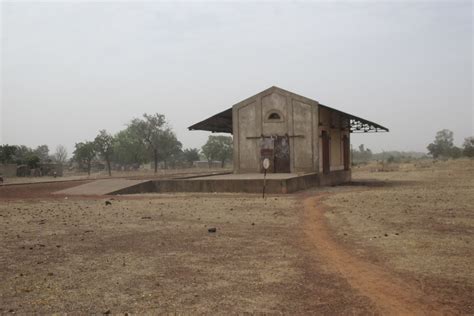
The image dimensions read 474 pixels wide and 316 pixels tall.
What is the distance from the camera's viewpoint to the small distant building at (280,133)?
2966cm

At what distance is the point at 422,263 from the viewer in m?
7.82

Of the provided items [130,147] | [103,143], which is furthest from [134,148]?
[103,143]

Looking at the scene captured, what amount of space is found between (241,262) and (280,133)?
74.1 ft

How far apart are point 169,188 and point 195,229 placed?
530 inches

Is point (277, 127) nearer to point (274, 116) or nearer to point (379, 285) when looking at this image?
point (274, 116)

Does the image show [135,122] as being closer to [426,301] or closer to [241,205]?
[241,205]

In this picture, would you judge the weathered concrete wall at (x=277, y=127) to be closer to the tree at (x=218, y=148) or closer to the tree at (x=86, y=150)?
the tree at (x=86, y=150)

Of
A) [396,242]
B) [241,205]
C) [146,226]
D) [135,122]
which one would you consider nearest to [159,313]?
[396,242]

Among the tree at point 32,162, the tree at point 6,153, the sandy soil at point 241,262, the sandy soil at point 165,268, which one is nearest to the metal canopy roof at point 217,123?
the sandy soil at point 241,262

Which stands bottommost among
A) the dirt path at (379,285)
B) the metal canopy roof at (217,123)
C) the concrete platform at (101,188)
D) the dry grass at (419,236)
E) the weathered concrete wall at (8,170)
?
the dirt path at (379,285)

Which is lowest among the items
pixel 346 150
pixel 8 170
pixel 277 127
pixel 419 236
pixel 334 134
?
pixel 419 236

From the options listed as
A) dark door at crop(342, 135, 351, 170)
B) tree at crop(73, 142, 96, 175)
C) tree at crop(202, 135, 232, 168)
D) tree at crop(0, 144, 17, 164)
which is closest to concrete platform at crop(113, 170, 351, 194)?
dark door at crop(342, 135, 351, 170)

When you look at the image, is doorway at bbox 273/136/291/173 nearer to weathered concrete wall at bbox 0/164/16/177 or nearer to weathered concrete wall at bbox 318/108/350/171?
weathered concrete wall at bbox 318/108/350/171

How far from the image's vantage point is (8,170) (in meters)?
49.4
